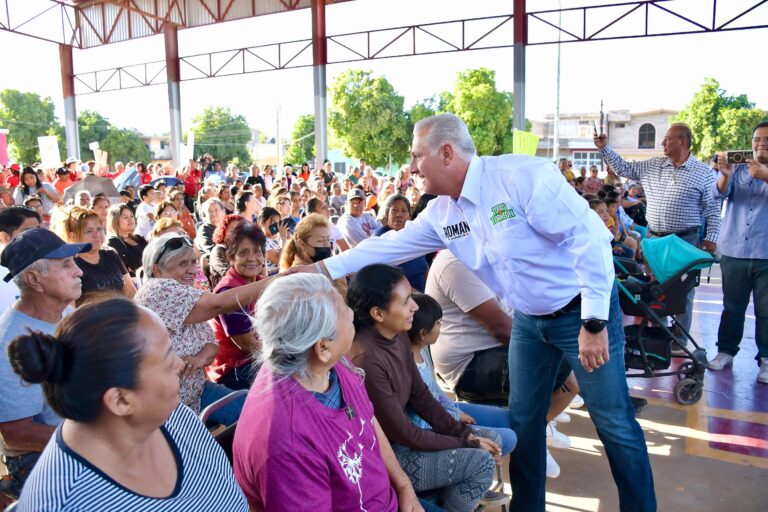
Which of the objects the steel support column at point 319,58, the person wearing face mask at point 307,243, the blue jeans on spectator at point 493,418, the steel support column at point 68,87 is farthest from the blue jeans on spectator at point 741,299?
the steel support column at point 68,87

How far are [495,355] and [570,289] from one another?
2.66ft

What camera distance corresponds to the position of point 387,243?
8.84 feet

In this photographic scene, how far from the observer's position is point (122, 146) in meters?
50.2

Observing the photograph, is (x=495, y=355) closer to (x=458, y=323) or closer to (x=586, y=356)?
(x=458, y=323)

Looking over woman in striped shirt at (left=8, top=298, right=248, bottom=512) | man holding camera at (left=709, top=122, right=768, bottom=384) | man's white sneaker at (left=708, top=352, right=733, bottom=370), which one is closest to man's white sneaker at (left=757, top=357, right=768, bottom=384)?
man holding camera at (left=709, top=122, right=768, bottom=384)

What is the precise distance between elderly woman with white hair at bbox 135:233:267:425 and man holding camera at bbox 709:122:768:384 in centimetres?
392

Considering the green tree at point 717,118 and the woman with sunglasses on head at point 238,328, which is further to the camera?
the green tree at point 717,118

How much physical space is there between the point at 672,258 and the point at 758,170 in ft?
3.01

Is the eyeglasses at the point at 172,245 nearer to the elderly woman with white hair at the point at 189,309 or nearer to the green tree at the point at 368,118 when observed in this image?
the elderly woman with white hair at the point at 189,309

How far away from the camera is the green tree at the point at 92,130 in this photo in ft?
164

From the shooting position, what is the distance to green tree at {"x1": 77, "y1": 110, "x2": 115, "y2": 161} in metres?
50.1

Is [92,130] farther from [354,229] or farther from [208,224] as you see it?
[354,229]

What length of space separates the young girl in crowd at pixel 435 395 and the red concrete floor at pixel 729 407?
4.76 ft

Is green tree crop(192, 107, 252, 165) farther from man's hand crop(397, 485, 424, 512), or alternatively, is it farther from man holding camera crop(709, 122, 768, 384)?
man's hand crop(397, 485, 424, 512)
